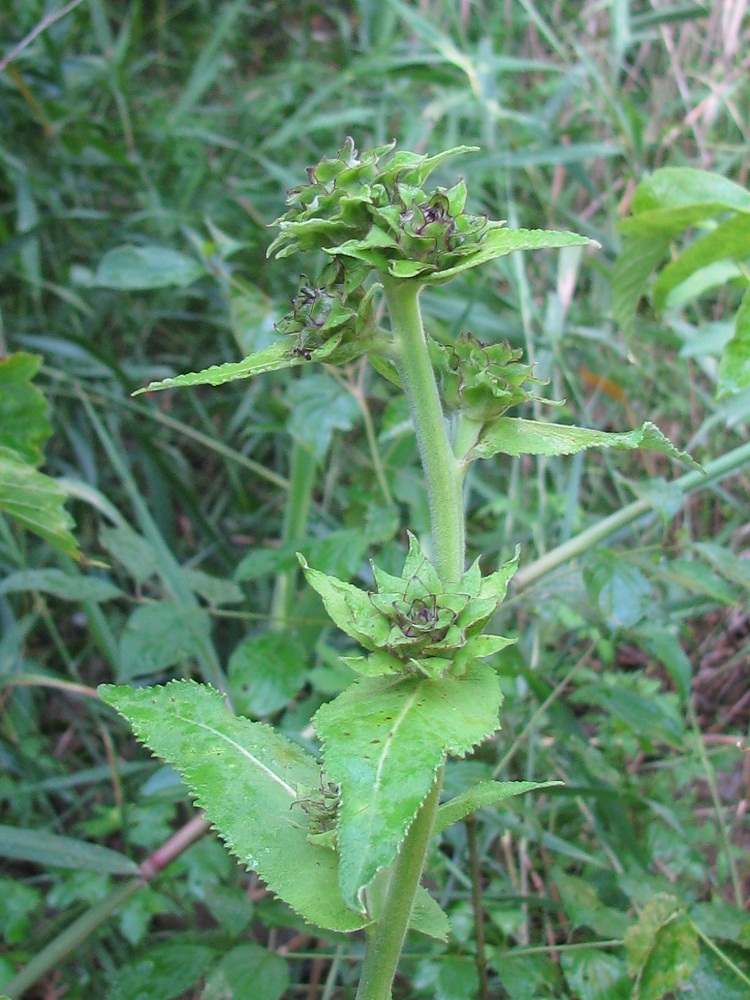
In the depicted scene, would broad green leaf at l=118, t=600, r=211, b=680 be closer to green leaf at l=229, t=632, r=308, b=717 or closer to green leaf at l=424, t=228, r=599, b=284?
green leaf at l=229, t=632, r=308, b=717

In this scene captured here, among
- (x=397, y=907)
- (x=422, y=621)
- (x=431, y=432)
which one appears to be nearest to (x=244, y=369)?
(x=431, y=432)

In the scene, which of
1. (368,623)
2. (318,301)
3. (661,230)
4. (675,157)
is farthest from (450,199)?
(675,157)

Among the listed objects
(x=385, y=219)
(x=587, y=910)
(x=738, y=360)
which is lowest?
(x=587, y=910)

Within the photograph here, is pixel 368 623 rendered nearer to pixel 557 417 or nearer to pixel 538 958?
pixel 538 958

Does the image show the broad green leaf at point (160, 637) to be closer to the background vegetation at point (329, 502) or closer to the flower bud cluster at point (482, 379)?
the background vegetation at point (329, 502)

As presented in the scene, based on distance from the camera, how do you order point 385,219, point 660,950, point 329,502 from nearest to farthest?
point 385,219 → point 660,950 → point 329,502

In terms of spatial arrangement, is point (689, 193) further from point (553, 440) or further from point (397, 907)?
point (397, 907)

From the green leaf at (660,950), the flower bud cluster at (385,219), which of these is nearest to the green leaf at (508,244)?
the flower bud cluster at (385,219)
